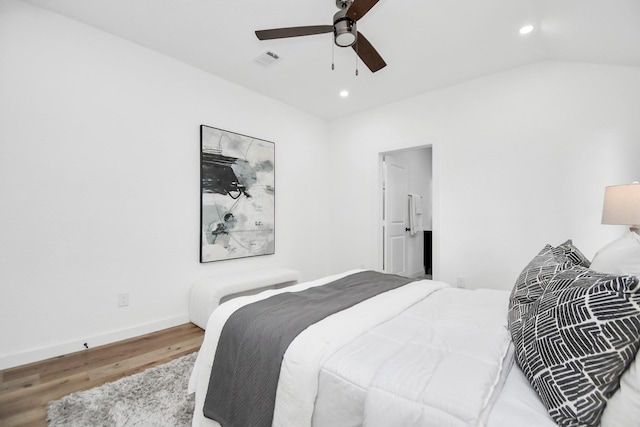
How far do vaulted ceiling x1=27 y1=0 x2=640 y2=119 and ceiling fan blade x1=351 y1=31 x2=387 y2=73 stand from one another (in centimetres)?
35

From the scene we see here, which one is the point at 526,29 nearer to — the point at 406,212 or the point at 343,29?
the point at 343,29

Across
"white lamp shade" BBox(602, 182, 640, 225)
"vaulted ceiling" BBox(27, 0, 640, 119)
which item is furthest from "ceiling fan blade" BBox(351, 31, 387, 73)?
"white lamp shade" BBox(602, 182, 640, 225)

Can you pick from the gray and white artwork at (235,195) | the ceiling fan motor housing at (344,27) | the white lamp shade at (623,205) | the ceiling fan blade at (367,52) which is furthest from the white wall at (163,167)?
the ceiling fan motor housing at (344,27)

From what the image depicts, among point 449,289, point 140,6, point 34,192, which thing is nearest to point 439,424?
point 449,289

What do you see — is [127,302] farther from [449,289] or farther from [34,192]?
[449,289]

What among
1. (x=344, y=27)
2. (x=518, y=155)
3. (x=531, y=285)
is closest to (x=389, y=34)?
(x=344, y=27)

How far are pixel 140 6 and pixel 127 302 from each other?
2480 mm

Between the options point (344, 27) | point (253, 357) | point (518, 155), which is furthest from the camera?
point (518, 155)

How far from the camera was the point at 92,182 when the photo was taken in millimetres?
2438

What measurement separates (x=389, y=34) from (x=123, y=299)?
335cm

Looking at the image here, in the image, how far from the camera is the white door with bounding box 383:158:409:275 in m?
4.25

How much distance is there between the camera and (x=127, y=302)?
8.58 feet

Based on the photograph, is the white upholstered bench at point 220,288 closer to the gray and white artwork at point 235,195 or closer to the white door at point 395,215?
the gray and white artwork at point 235,195

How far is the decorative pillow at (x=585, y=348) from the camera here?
0.72 m
